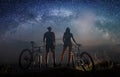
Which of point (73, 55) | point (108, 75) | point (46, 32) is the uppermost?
point (46, 32)

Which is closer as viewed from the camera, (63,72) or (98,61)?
(63,72)

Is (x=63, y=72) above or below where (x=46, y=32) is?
below

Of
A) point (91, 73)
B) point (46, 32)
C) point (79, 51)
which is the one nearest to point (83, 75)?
point (91, 73)

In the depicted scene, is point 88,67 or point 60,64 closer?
point 88,67

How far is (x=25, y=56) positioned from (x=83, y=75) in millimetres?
5237

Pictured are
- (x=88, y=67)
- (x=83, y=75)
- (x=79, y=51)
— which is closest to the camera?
(x=83, y=75)

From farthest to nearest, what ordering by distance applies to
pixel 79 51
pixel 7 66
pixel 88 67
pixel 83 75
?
pixel 7 66 < pixel 79 51 < pixel 88 67 < pixel 83 75

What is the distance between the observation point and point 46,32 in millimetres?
17922

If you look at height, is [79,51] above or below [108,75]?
above

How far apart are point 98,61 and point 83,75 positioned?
21.2ft

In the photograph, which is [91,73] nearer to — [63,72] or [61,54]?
[63,72]

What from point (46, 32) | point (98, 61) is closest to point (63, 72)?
point (46, 32)

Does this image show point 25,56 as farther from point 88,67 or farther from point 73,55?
point 88,67

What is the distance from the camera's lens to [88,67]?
16484mm
